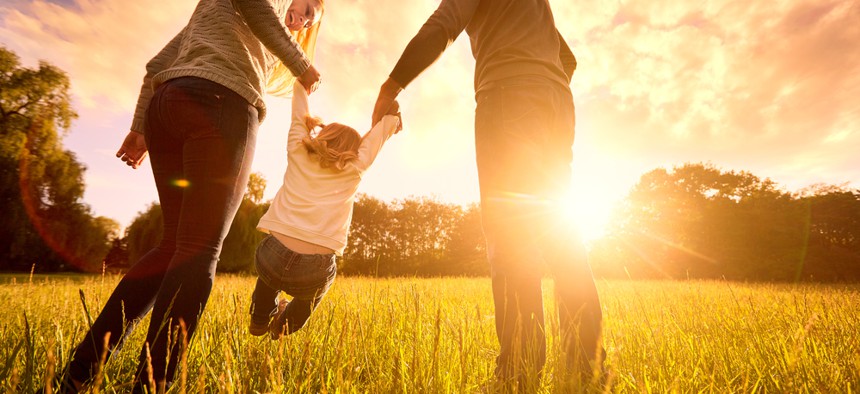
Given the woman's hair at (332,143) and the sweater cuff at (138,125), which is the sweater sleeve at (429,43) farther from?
the sweater cuff at (138,125)

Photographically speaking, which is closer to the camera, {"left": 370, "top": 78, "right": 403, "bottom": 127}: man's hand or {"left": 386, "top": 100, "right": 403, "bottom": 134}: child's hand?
{"left": 370, "top": 78, "right": 403, "bottom": 127}: man's hand

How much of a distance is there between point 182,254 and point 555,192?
1.65 metres

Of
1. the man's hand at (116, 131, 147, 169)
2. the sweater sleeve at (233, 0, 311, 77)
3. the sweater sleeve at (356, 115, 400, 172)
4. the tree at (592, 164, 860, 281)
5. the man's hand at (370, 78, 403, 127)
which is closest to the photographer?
the sweater sleeve at (233, 0, 311, 77)

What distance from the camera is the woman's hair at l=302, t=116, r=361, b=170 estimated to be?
7.35 ft

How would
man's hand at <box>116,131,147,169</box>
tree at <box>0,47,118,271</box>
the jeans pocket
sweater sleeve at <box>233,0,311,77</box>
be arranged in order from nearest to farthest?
the jeans pocket
sweater sleeve at <box>233,0,311,77</box>
man's hand at <box>116,131,147,169</box>
tree at <box>0,47,118,271</box>

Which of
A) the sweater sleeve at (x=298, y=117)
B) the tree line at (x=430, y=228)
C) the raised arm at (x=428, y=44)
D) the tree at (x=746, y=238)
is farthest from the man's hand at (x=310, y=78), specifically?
the tree at (x=746, y=238)

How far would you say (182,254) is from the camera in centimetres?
144

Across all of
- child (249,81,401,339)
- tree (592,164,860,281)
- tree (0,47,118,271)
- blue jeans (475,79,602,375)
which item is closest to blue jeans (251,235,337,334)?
child (249,81,401,339)

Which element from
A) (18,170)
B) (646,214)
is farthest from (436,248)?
(18,170)

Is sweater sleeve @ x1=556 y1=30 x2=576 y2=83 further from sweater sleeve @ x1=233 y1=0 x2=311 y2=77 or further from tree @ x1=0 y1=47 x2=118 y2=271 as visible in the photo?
tree @ x1=0 y1=47 x2=118 y2=271

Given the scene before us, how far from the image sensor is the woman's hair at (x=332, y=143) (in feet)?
7.35

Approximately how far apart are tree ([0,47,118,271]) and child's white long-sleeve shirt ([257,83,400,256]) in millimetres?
27033

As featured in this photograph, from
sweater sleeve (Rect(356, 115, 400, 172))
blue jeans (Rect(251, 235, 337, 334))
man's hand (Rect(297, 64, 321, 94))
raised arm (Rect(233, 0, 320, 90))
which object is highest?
raised arm (Rect(233, 0, 320, 90))

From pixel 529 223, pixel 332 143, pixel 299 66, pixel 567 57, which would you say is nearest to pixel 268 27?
pixel 299 66
